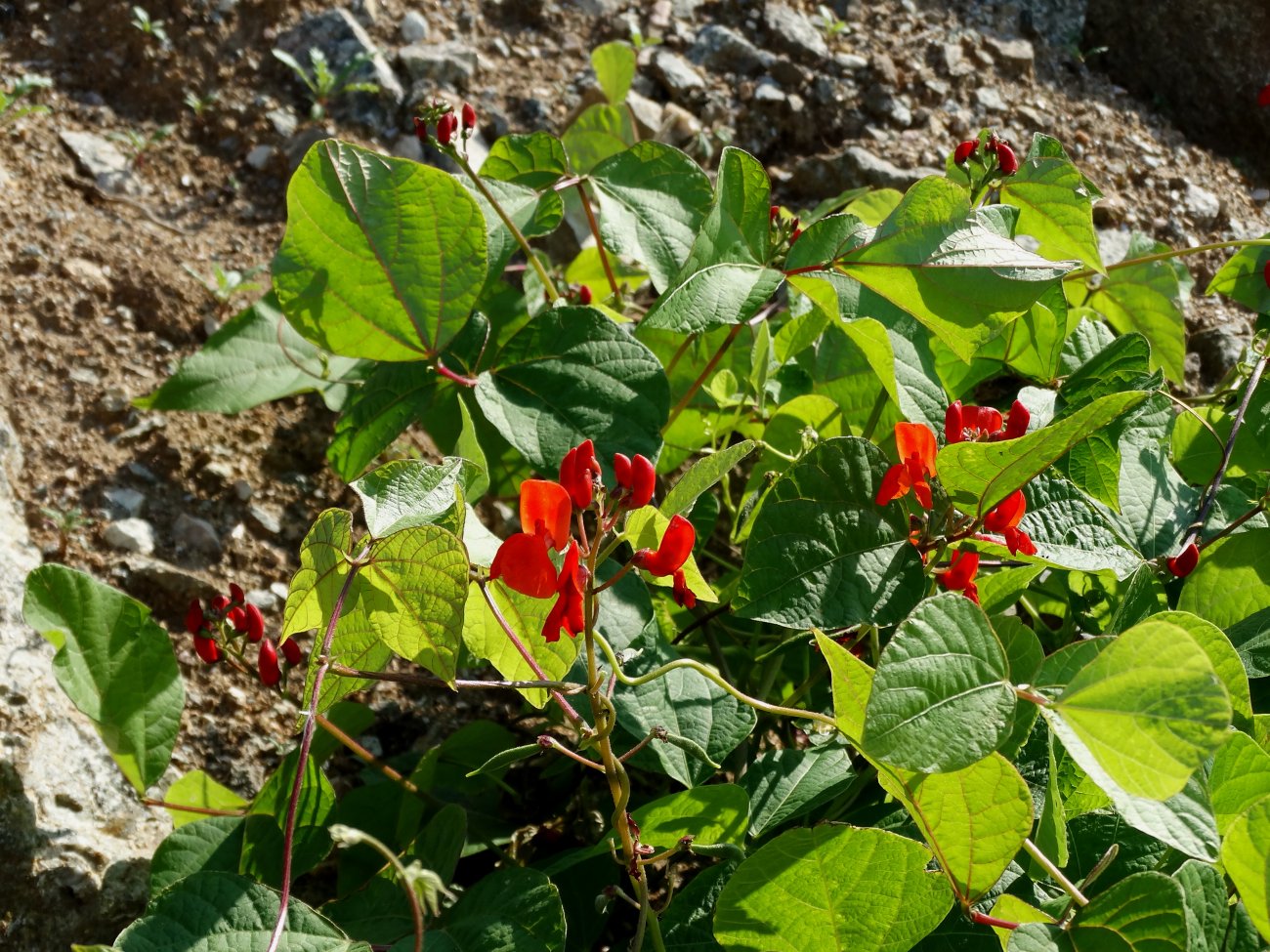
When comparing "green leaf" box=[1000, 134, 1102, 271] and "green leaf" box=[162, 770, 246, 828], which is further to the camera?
"green leaf" box=[1000, 134, 1102, 271]

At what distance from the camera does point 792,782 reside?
1.37 meters

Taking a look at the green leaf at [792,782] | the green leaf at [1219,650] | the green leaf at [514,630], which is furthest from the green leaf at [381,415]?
the green leaf at [1219,650]

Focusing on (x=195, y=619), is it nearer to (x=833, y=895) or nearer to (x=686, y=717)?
Answer: (x=686, y=717)

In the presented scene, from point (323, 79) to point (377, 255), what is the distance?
4.27 ft

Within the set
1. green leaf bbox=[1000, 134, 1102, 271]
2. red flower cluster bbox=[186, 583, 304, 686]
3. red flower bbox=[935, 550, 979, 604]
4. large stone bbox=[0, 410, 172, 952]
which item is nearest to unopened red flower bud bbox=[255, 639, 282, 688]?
red flower cluster bbox=[186, 583, 304, 686]

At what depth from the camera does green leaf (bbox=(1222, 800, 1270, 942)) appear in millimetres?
1036

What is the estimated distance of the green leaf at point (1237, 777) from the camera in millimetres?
1138

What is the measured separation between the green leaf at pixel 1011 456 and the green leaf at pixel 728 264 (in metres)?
0.34

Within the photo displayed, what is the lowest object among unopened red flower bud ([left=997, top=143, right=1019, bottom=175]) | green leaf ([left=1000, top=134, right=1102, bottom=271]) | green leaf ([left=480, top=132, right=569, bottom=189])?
green leaf ([left=480, top=132, right=569, bottom=189])

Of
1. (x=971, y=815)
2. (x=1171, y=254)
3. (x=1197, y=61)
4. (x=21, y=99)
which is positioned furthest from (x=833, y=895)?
(x=1197, y=61)

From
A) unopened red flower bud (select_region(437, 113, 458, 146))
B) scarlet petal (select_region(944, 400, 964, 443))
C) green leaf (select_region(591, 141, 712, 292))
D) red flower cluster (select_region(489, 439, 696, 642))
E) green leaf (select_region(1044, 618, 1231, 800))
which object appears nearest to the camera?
green leaf (select_region(1044, 618, 1231, 800))

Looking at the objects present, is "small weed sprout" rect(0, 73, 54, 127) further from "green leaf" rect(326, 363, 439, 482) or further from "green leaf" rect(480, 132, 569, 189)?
"green leaf" rect(326, 363, 439, 482)

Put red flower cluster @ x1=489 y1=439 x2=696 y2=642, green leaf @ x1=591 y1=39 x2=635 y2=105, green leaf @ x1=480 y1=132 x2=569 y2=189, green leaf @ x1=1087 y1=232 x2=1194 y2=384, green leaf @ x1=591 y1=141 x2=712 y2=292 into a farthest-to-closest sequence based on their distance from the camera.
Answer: green leaf @ x1=591 y1=39 x2=635 y2=105, green leaf @ x1=1087 y1=232 x2=1194 y2=384, green leaf @ x1=480 y1=132 x2=569 y2=189, green leaf @ x1=591 y1=141 x2=712 y2=292, red flower cluster @ x1=489 y1=439 x2=696 y2=642

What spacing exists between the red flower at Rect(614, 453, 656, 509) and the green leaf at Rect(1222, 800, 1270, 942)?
2.08ft
